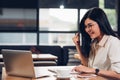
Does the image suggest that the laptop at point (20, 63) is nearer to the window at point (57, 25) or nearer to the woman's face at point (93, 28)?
the woman's face at point (93, 28)

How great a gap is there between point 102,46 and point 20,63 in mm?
652

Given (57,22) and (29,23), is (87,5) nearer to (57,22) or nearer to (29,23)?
(57,22)

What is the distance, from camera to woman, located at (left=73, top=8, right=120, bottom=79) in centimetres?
184

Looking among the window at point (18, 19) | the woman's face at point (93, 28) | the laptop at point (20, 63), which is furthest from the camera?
the window at point (18, 19)

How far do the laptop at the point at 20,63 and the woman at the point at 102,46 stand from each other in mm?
359

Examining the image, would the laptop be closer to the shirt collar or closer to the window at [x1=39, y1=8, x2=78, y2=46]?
the shirt collar

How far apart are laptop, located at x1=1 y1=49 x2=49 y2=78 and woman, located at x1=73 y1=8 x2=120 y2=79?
1.18ft

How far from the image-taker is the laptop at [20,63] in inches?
72.4

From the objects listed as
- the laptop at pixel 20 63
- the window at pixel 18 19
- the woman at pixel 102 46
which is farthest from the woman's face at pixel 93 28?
the window at pixel 18 19

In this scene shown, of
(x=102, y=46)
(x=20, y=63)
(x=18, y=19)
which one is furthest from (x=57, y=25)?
(x=20, y=63)

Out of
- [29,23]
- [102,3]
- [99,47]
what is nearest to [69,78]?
[99,47]

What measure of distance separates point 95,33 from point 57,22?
441cm

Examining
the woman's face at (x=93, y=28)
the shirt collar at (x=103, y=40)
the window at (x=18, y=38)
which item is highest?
the woman's face at (x=93, y=28)

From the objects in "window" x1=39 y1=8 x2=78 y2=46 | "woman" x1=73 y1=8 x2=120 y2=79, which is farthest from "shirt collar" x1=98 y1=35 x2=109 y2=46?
"window" x1=39 y1=8 x2=78 y2=46
